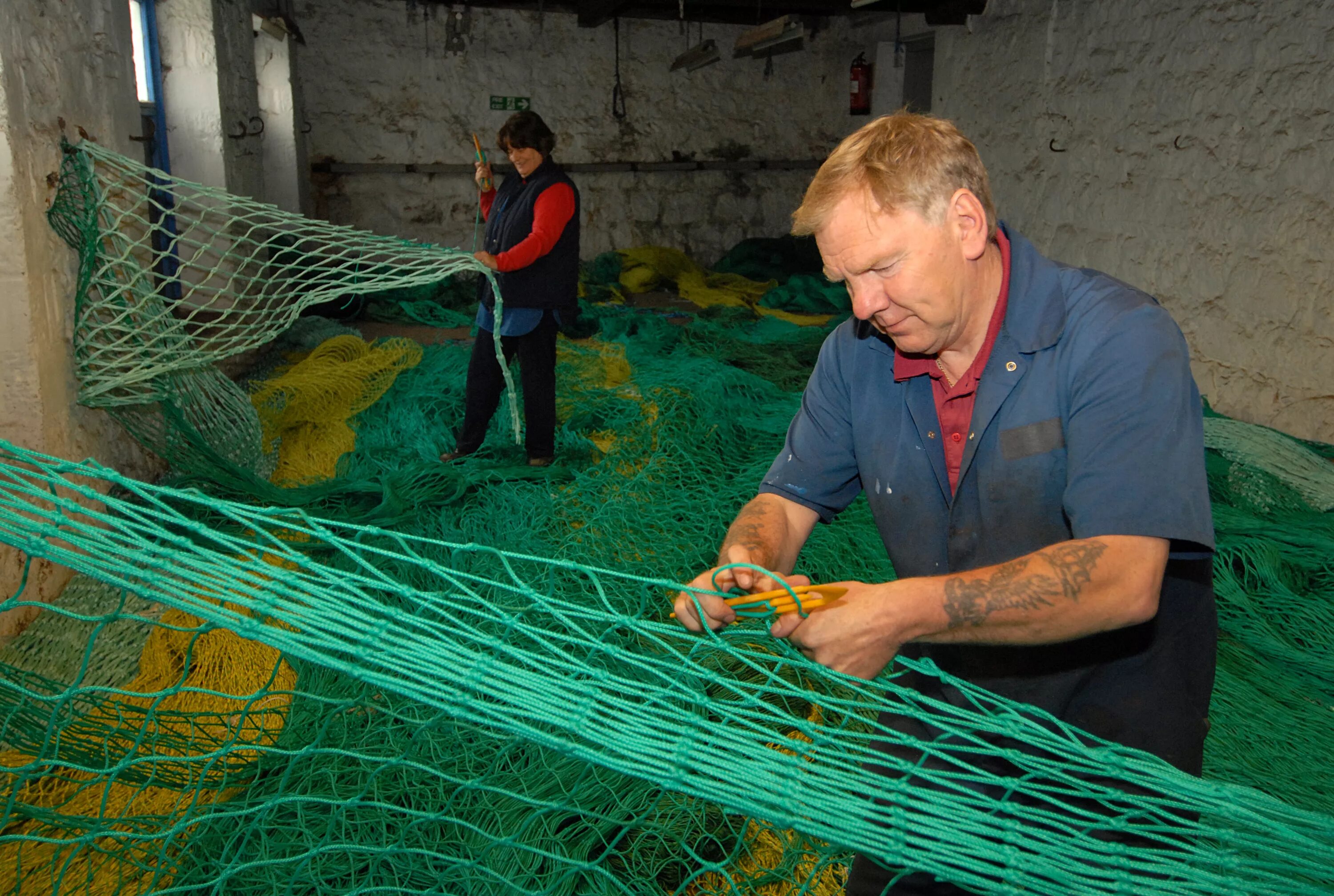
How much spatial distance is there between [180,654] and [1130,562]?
8.05 ft

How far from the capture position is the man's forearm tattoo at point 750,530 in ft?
5.17

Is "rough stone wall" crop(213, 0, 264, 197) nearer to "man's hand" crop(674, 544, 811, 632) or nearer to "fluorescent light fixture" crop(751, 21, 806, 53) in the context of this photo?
"fluorescent light fixture" crop(751, 21, 806, 53)

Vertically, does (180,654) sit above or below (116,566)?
below

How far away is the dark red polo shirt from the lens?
1476mm

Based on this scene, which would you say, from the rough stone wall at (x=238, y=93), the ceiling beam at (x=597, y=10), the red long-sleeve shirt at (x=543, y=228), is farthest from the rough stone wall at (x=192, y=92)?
the ceiling beam at (x=597, y=10)

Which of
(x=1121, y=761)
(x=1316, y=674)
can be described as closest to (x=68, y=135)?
(x=1121, y=761)

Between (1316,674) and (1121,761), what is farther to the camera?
(1316,674)

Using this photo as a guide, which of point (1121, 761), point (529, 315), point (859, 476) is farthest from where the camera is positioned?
point (529, 315)

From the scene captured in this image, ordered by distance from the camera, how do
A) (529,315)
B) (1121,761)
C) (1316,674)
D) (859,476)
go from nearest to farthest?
(1121,761)
(859,476)
(1316,674)
(529,315)

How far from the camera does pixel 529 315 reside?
13.7 ft

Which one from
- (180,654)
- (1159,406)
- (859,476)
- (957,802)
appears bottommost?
(180,654)

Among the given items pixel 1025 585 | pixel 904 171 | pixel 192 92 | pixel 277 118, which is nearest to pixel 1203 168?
pixel 904 171

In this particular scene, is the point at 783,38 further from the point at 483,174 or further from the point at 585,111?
the point at 483,174

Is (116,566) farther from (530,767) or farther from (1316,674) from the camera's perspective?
(1316,674)
